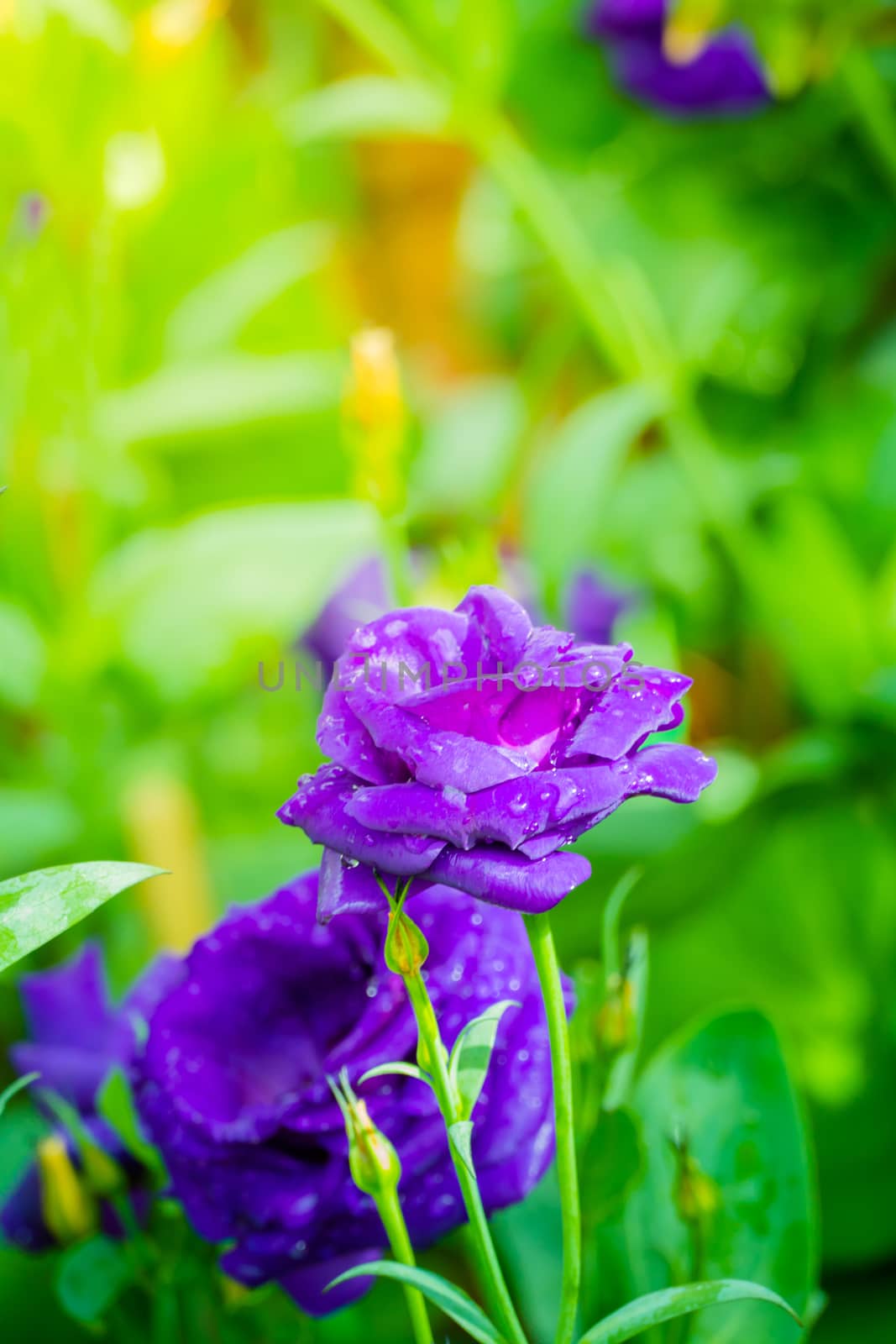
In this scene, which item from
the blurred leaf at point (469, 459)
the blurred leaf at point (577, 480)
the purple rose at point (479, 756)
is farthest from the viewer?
the blurred leaf at point (469, 459)

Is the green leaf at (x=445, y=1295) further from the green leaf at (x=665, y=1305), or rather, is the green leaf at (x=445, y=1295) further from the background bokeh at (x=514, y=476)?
the background bokeh at (x=514, y=476)

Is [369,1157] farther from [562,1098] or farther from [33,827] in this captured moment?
[33,827]

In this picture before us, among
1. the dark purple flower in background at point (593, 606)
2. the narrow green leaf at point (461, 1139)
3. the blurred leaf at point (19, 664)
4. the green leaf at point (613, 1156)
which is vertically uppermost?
the blurred leaf at point (19, 664)

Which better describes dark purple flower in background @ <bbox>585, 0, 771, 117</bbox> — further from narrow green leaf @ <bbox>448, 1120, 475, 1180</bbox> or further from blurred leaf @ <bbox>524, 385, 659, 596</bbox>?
narrow green leaf @ <bbox>448, 1120, 475, 1180</bbox>

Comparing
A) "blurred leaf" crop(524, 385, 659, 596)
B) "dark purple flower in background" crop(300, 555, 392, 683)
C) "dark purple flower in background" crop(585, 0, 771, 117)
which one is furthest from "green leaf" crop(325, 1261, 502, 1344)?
"dark purple flower in background" crop(585, 0, 771, 117)

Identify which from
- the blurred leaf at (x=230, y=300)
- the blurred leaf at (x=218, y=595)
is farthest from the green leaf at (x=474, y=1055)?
the blurred leaf at (x=230, y=300)

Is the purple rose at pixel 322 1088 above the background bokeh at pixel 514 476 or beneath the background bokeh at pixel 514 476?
beneath

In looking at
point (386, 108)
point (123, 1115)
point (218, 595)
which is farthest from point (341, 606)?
point (123, 1115)
